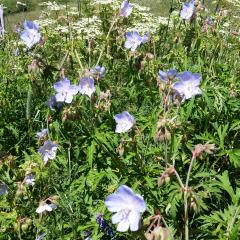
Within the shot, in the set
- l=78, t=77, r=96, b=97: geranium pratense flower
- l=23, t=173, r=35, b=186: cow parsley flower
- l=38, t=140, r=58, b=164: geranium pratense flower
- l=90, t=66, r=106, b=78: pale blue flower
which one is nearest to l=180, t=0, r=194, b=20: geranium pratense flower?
l=90, t=66, r=106, b=78: pale blue flower

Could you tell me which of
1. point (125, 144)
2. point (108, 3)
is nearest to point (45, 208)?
point (125, 144)

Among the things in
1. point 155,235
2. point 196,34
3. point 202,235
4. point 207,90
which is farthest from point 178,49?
point 155,235

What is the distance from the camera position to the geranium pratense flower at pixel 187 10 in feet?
15.5

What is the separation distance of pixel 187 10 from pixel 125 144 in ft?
6.71

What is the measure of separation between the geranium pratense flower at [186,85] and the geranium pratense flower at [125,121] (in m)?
0.36

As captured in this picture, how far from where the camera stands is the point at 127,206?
2207 mm

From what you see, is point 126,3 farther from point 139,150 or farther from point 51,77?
point 139,150

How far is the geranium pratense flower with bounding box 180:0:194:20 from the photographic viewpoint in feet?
15.5

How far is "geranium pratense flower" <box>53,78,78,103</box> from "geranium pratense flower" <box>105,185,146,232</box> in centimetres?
138

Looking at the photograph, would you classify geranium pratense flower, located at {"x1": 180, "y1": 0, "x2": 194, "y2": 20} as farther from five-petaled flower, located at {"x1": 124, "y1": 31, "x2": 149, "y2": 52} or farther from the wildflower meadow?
five-petaled flower, located at {"x1": 124, "y1": 31, "x2": 149, "y2": 52}

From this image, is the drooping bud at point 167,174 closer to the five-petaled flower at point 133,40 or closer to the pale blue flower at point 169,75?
the pale blue flower at point 169,75

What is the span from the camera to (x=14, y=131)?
4.37 meters

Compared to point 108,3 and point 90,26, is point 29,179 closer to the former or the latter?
point 90,26

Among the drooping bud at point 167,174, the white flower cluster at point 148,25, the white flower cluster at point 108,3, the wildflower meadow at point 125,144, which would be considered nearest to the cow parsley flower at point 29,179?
the wildflower meadow at point 125,144
